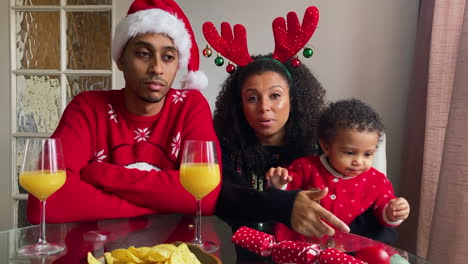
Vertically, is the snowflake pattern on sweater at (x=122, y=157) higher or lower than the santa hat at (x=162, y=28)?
lower

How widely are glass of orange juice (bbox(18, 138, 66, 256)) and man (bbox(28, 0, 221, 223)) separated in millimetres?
278

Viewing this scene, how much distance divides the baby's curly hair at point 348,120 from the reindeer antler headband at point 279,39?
1.08ft

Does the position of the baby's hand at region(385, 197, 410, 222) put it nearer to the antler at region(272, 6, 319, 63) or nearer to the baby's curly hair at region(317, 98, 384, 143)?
the baby's curly hair at region(317, 98, 384, 143)

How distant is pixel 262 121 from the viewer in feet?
5.18

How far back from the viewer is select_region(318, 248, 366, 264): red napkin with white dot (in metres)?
0.80

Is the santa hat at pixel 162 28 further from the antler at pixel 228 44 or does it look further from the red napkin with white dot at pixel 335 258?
the red napkin with white dot at pixel 335 258

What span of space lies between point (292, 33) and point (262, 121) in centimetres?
40

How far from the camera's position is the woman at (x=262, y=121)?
5.17 feet

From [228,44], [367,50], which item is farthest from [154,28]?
[367,50]

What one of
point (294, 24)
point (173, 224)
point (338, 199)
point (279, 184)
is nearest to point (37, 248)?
point (173, 224)

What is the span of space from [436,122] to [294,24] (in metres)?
0.79

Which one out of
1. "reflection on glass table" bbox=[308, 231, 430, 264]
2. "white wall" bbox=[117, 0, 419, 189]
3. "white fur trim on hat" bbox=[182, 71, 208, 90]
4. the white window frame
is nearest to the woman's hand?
"reflection on glass table" bbox=[308, 231, 430, 264]

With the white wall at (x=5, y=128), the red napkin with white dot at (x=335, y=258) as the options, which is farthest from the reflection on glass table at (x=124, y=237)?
the white wall at (x=5, y=128)

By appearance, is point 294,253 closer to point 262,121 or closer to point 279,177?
point 279,177
